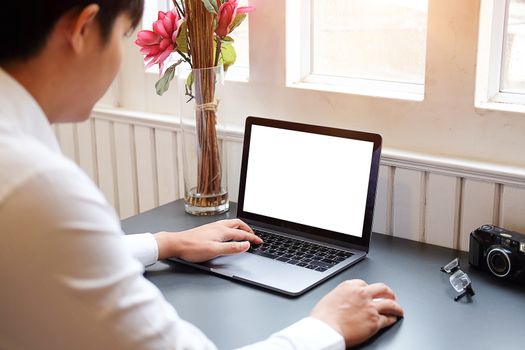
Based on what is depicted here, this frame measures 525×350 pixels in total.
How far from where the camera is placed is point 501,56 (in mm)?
1566

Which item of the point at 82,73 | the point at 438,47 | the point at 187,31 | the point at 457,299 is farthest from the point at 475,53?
the point at 82,73

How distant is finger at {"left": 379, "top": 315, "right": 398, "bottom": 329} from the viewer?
1.22 metres

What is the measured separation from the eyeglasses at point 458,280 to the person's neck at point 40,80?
2.52 ft

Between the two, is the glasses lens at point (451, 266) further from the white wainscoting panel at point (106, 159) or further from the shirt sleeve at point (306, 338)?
the white wainscoting panel at point (106, 159)

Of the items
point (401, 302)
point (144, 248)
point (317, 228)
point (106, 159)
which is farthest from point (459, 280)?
point (106, 159)

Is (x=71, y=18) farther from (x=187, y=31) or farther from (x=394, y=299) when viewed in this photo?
(x=187, y=31)

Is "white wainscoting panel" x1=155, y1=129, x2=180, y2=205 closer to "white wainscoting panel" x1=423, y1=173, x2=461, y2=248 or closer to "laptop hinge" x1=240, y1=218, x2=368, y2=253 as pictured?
"laptop hinge" x1=240, y1=218, x2=368, y2=253

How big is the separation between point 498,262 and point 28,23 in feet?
3.04

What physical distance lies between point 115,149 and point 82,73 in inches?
50.2

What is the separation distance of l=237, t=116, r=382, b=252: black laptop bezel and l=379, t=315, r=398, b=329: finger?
0.28 metres

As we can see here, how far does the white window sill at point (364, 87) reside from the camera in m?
1.67

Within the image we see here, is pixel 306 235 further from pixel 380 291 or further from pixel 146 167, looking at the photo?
pixel 146 167

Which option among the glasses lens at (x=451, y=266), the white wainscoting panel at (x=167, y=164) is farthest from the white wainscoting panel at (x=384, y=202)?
the white wainscoting panel at (x=167, y=164)

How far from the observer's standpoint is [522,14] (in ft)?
5.01
